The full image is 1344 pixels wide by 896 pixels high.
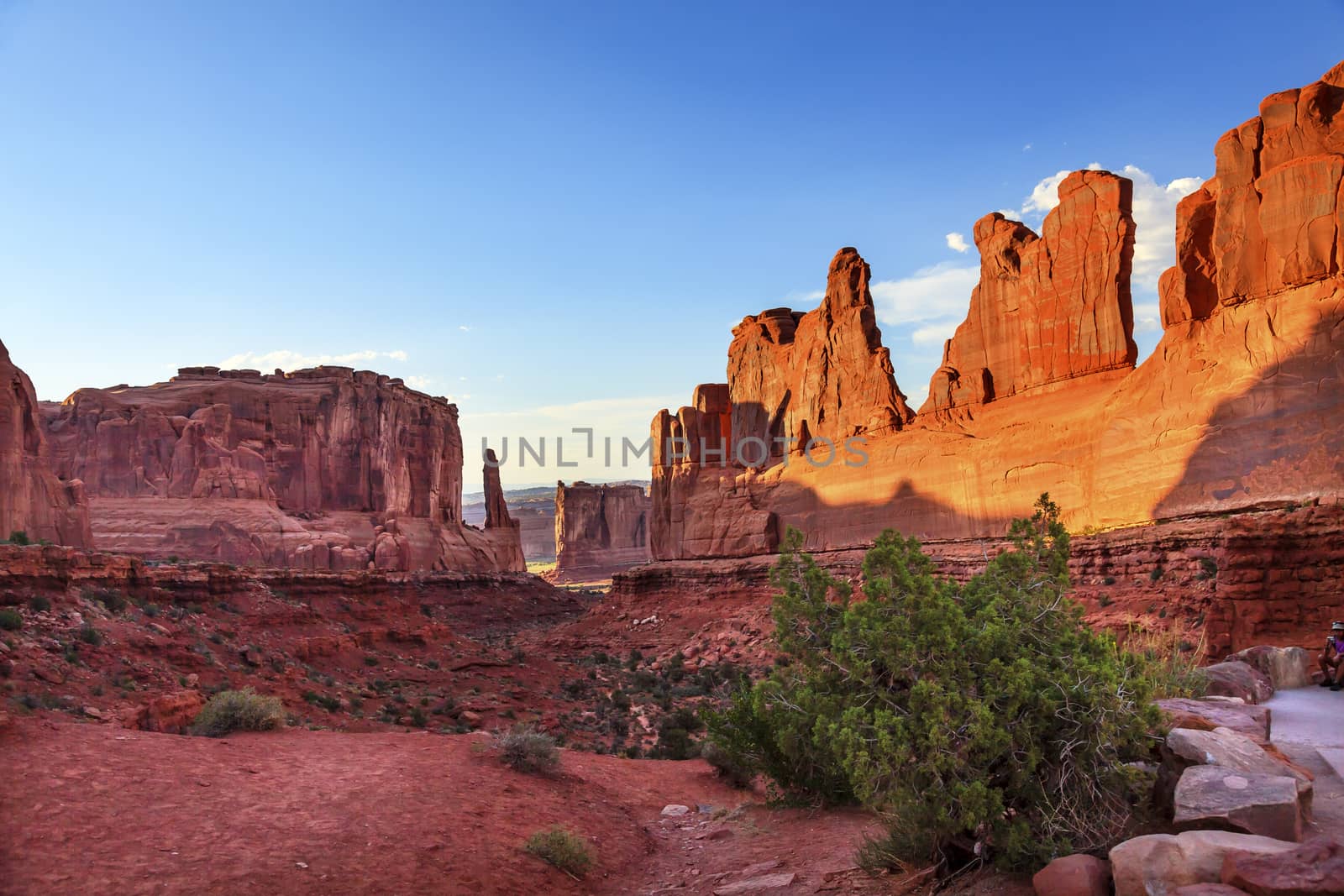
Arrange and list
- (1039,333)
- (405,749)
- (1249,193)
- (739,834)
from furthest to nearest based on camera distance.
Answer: (1039,333), (1249,193), (405,749), (739,834)

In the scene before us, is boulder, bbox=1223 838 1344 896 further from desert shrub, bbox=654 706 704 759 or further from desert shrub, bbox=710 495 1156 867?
desert shrub, bbox=654 706 704 759

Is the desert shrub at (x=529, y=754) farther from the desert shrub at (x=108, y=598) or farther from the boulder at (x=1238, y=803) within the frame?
the desert shrub at (x=108, y=598)

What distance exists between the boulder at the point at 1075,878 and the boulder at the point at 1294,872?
77 cm

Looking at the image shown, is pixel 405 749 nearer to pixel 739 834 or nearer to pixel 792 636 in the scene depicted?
pixel 739 834

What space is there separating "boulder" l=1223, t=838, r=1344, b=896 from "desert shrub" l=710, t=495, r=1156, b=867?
1.20m

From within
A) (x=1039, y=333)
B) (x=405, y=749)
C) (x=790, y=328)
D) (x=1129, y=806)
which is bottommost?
(x=405, y=749)

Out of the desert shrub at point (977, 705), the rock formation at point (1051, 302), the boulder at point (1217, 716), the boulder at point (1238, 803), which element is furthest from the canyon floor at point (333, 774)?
the rock formation at point (1051, 302)

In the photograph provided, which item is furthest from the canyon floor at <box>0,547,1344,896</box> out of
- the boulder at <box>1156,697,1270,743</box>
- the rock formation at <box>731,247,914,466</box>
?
the rock formation at <box>731,247,914,466</box>

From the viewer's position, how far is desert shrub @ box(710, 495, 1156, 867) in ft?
17.8

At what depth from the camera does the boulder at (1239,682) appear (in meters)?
8.71

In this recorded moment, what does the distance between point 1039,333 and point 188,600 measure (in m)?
26.5

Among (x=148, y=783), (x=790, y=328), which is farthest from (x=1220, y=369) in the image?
(x=790, y=328)

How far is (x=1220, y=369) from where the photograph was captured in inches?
706

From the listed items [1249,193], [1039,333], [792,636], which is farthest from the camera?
[1039,333]
